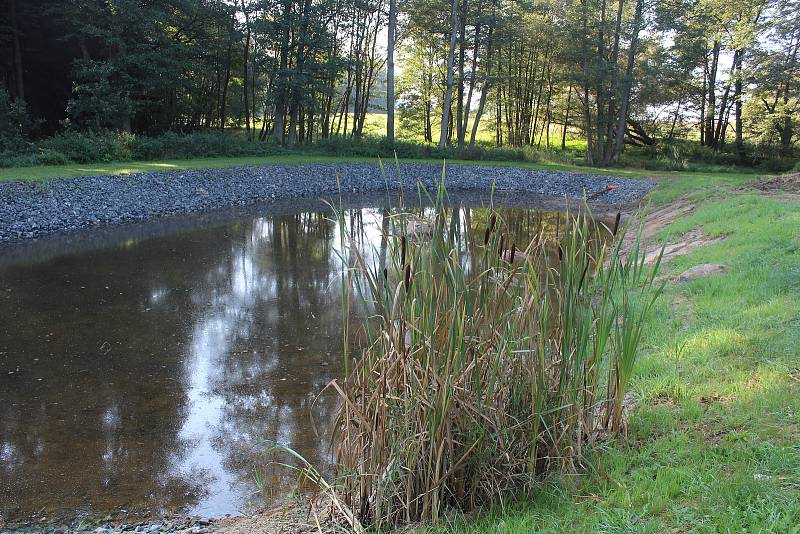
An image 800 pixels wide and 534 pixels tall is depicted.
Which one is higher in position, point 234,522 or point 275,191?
point 275,191

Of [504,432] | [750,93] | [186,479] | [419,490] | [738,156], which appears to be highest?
[750,93]

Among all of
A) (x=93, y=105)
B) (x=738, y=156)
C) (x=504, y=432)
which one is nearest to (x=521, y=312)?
(x=504, y=432)

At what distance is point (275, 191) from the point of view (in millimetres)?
17953

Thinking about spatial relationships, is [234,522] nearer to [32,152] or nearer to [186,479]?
[186,479]

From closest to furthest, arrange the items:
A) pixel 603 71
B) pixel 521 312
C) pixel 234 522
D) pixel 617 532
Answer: pixel 617 532 < pixel 521 312 < pixel 234 522 < pixel 603 71

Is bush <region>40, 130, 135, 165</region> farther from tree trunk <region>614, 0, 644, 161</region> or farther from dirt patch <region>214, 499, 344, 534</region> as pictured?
tree trunk <region>614, 0, 644, 161</region>

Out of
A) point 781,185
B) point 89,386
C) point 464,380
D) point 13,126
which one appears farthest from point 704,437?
point 13,126

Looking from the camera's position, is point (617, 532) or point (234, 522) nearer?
point (617, 532)

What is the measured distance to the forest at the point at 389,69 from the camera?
19969 mm

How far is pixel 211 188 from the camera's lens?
53.7 ft

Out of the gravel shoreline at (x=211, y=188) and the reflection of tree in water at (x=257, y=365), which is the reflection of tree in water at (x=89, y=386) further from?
the gravel shoreline at (x=211, y=188)

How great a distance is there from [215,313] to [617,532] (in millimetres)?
6083

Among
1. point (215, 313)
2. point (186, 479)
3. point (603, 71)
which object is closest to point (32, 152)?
point (215, 313)

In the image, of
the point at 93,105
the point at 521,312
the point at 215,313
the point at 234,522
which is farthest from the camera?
the point at 93,105
